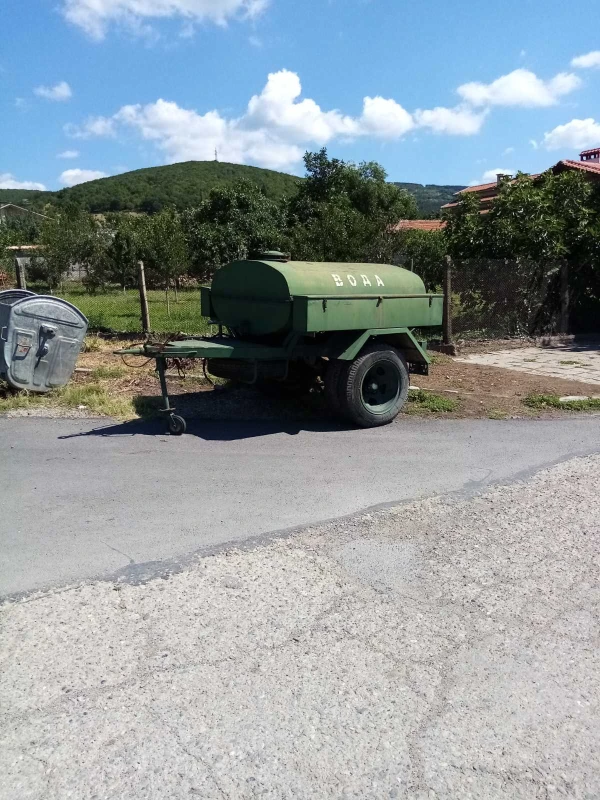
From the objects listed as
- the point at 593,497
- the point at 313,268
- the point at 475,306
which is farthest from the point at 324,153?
the point at 593,497

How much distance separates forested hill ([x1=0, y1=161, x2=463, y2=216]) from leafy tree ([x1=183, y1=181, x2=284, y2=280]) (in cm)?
4651

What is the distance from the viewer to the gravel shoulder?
2.52 metres

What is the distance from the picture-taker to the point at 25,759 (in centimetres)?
256

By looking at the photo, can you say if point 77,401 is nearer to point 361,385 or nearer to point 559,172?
point 361,385

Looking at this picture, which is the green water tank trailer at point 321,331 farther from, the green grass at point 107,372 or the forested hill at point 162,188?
the forested hill at point 162,188

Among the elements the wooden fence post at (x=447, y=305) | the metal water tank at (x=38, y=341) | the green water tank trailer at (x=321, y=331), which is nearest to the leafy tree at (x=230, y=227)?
the wooden fence post at (x=447, y=305)

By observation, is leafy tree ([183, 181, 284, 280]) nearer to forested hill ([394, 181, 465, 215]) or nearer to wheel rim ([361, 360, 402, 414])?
wheel rim ([361, 360, 402, 414])

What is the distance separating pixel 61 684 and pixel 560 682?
2189 mm

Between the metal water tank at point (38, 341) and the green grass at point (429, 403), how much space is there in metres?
4.29

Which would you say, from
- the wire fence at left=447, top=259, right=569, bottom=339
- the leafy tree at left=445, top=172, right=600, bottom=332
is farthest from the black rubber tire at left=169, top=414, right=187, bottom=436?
the leafy tree at left=445, top=172, right=600, bottom=332

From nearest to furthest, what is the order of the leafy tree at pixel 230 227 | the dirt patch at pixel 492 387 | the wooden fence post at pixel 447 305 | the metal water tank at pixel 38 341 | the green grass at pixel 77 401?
1. the green grass at pixel 77 401
2. the metal water tank at pixel 38 341
3. the dirt patch at pixel 492 387
4. the wooden fence post at pixel 447 305
5. the leafy tree at pixel 230 227

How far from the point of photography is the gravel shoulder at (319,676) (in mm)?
2516

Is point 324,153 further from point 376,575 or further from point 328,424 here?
point 376,575

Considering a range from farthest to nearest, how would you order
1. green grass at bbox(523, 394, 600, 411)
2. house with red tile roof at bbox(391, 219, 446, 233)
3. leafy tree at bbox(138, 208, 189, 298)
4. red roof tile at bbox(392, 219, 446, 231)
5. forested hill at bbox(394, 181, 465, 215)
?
forested hill at bbox(394, 181, 465, 215)
leafy tree at bbox(138, 208, 189, 298)
red roof tile at bbox(392, 219, 446, 231)
house with red tile roof at bbox(391, 219, 446, 233)
green grass at bbox(523, 394, 600, 411)
